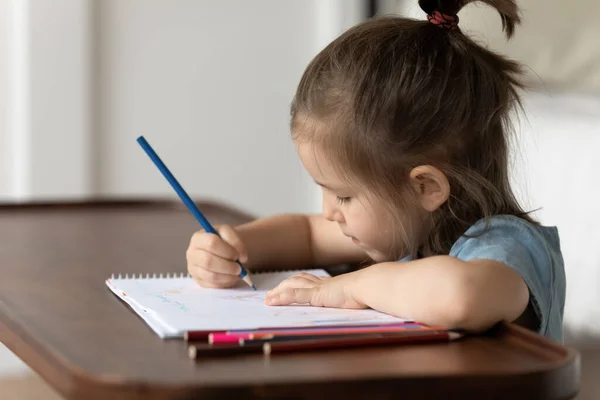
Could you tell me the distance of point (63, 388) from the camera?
2.39 feet

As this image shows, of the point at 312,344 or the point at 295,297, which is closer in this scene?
the point at 312,344

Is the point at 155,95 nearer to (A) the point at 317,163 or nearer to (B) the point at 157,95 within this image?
(B) the point at 157,95

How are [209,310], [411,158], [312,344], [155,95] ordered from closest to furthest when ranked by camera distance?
[312,344], [209,310], [411,158], [155,95]

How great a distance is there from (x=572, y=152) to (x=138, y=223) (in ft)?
2.39

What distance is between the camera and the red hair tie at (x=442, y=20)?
43.9 inches

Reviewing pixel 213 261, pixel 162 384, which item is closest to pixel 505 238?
pixel 213 261

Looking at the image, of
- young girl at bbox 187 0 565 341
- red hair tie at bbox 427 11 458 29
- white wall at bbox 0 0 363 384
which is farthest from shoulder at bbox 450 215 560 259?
white wall at bbox 0 0 363 384

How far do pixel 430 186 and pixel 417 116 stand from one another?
76mm

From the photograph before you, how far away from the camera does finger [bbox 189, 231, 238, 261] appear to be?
1101 millimetres

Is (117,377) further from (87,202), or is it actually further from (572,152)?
(572,152)

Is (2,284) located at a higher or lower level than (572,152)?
lower

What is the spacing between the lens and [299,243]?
50.2 inches

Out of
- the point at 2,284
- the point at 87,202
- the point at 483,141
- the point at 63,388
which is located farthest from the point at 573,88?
the point at 63,388

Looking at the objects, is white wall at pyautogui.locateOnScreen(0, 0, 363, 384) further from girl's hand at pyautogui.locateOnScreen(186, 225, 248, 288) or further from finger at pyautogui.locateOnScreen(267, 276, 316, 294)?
finger at pyautogui.locateOnScreen(267, 276, 316, 294)
